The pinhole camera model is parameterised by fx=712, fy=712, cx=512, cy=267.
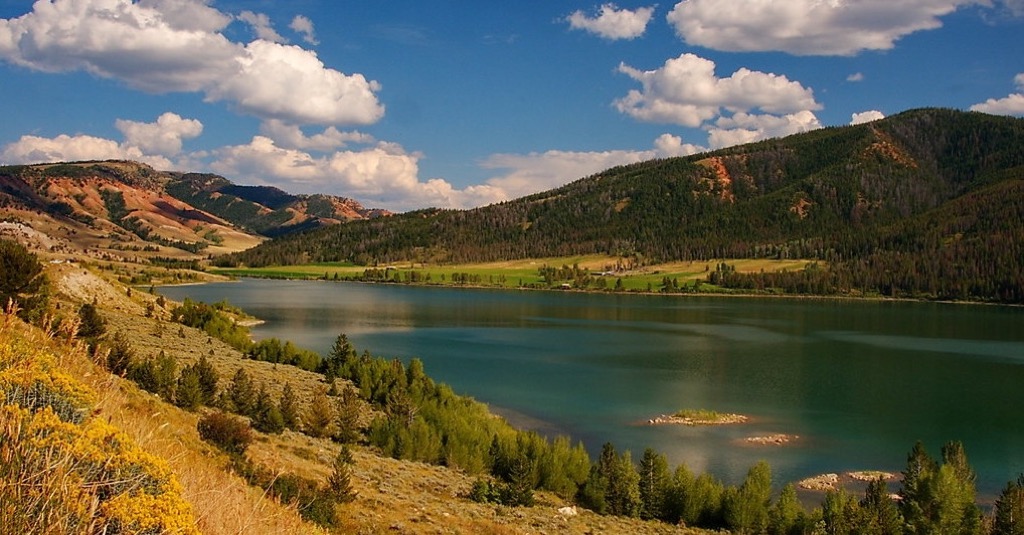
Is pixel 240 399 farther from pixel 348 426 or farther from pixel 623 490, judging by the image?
pixel 623 490

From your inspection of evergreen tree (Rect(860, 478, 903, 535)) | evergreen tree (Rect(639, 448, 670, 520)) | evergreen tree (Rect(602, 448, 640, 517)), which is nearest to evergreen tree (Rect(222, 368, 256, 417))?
evergreen tree (Rect(602, 448, 640, 517))

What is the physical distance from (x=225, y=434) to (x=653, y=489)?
51.4 feet

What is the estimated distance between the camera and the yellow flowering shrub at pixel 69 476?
17.0 ft

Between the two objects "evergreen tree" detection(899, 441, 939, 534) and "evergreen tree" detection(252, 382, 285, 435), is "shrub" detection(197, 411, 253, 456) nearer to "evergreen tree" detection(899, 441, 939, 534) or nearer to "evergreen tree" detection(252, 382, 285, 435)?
"evergreen tree" detection(252, 382, 285, 435)

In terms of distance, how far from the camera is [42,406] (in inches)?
266

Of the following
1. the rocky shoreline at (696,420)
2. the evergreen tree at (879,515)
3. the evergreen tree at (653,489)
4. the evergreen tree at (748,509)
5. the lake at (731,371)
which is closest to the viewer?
the evergreen tree at (879,515)

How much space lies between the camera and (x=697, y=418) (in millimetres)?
44844

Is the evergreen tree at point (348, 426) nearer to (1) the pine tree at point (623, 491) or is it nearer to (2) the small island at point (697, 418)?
(1) the pine tree at point (623, 491)

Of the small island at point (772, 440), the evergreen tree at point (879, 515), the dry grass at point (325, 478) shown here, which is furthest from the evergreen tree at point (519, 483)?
the small island at point (772, 440)

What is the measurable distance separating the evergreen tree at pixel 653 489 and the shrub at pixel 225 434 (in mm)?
14556

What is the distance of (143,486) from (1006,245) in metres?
205

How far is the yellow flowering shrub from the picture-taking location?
5.20 meters

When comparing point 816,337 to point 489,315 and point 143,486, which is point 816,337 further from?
point 143,486

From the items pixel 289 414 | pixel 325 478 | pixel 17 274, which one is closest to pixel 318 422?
pixel 289 414
